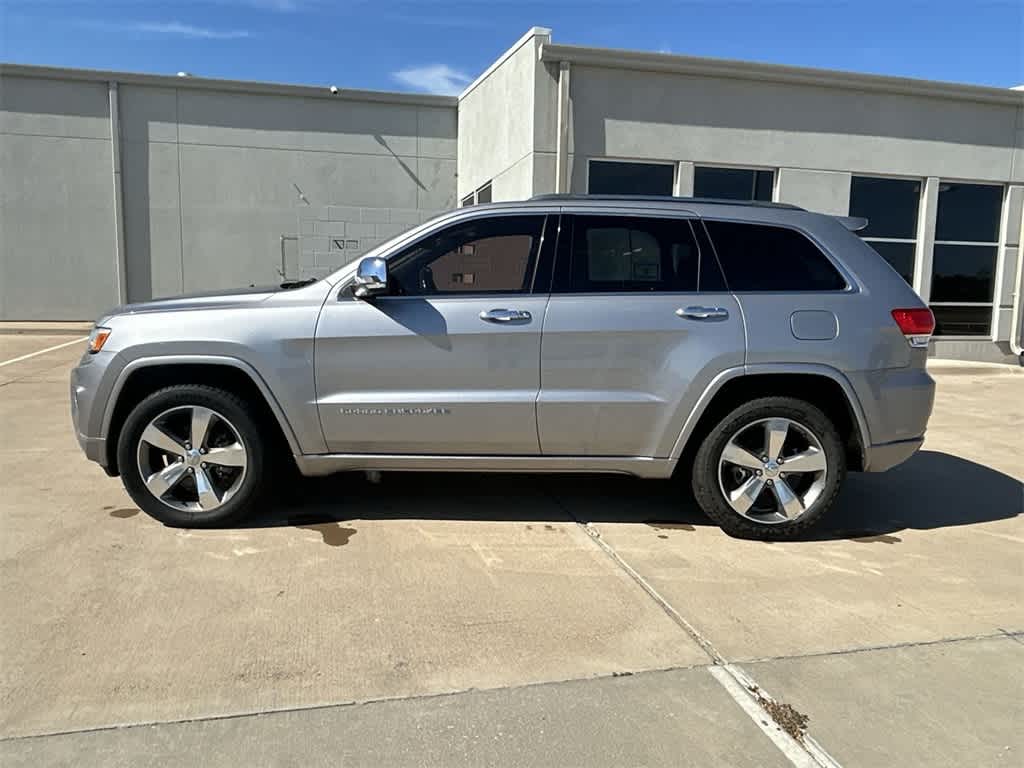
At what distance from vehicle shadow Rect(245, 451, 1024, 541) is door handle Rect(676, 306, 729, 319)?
1.30 m

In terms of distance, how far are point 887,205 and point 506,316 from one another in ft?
38.0

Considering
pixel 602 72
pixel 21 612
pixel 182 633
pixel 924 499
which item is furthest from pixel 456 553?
pixel 602 72

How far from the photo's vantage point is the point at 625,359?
4180 millimetres

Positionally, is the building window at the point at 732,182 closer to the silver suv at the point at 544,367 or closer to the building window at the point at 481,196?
the building window at the point at 481,196

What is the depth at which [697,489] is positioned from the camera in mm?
4312

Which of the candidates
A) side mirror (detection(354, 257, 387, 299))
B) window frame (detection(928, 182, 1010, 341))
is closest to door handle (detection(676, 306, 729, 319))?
side mirror (detection(354, 257, 387, 299))

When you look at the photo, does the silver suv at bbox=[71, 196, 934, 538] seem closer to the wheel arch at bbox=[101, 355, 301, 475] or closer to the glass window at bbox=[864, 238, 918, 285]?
the wheel arch at bbox=[101, 355, 301, 475]

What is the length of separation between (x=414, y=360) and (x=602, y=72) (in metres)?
8.73

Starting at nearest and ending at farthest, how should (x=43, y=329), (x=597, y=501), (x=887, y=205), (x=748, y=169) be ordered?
(x=597, y=501) < (x=748, y=169) < (x=887, y=205) < (x=43, y=329)

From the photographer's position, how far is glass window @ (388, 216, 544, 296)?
4270mm

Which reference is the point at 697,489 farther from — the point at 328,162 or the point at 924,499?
the point at 328,162

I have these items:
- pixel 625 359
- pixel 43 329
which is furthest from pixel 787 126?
pixel 43 329

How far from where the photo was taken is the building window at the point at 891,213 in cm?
1305

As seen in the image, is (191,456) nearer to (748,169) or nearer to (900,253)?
(748,169)
